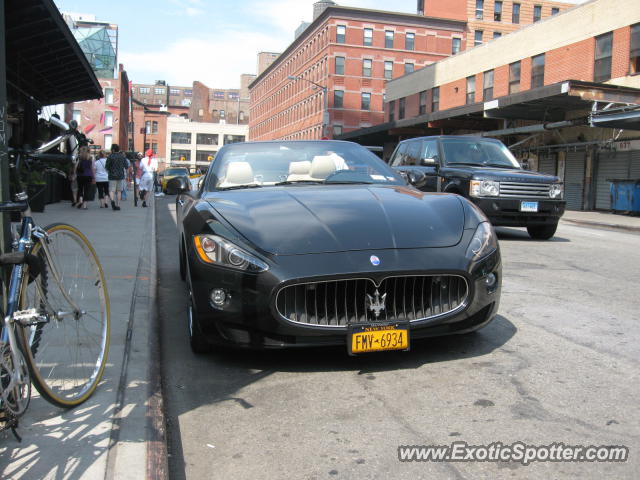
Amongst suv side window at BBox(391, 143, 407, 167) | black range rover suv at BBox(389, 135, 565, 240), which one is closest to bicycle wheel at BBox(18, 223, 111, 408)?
black range rover suv at BBox(389, 135, 565, 240)

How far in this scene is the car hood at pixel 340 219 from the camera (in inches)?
148

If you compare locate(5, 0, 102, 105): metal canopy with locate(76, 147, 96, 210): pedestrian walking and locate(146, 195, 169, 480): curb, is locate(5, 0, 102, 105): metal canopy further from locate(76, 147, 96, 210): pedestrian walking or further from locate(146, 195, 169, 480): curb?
locate(146, 195, 169, 480): curb

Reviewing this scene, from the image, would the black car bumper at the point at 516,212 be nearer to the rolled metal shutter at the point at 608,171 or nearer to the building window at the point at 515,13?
the rolled metal shutter at the point at 608,171

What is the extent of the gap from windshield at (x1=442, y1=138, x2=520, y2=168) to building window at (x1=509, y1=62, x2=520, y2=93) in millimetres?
25457

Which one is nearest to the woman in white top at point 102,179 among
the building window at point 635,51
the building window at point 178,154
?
the building window at point 635,51

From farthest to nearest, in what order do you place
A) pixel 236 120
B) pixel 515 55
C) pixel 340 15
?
pixel 236 120 → pixel 340 15 → pixel 515 55

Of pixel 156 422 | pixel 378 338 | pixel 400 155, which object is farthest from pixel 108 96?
pixel 156 422

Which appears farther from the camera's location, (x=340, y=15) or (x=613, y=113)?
(x=340, y=15)

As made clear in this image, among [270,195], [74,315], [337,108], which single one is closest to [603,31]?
[270,195]

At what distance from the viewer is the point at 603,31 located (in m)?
28.4

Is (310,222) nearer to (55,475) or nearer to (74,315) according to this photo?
(74,315)

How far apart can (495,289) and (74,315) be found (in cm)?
246

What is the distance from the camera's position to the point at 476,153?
11.7 m

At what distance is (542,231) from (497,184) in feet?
5.06
